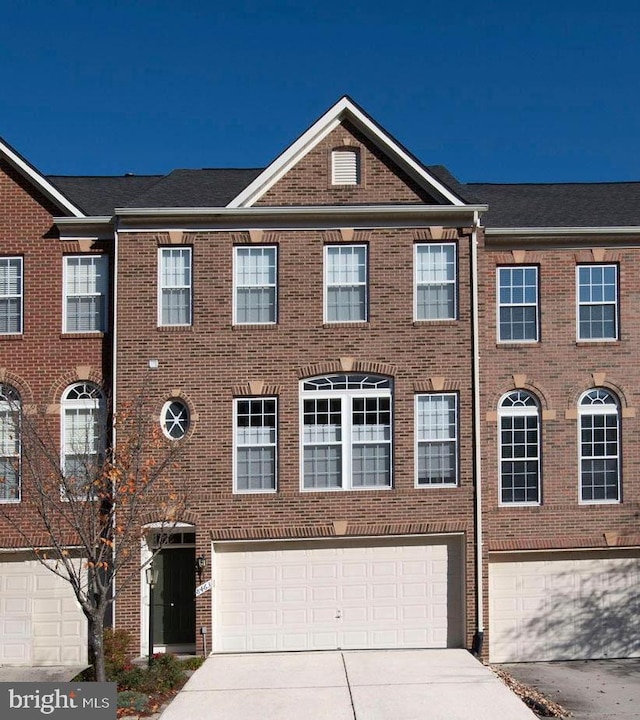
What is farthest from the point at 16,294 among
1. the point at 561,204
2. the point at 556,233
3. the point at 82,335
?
the point at 561,204

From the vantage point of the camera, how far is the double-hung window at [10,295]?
59.7ft

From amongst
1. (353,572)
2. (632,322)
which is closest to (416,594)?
(353,572)

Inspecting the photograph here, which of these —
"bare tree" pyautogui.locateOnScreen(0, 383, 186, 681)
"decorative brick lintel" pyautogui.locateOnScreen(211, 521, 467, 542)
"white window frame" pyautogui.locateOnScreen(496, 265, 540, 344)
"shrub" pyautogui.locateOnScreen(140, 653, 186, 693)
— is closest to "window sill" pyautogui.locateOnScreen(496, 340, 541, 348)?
"white window frame" pyautogui.locateOnScreen(496, 265, 540, 344)

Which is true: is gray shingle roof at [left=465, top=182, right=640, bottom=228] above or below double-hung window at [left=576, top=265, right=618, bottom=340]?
above

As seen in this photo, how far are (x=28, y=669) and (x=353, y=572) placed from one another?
6458 millimetres

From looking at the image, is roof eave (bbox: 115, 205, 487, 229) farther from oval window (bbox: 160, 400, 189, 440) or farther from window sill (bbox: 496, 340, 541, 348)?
oval window (bbox: 160, 400, 189, 440)

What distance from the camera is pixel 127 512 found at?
1570cm

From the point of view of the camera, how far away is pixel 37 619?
58.5 feet

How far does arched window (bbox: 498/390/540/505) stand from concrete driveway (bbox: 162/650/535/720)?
335 centimetres

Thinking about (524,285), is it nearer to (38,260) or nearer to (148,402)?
(148,402)

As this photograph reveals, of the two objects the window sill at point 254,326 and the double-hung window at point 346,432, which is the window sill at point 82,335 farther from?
the double-hung window at point 346,432

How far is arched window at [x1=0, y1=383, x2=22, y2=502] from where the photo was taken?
17.4m

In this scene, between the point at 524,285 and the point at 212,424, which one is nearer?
the point at 212,424

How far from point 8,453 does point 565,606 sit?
11339mm
